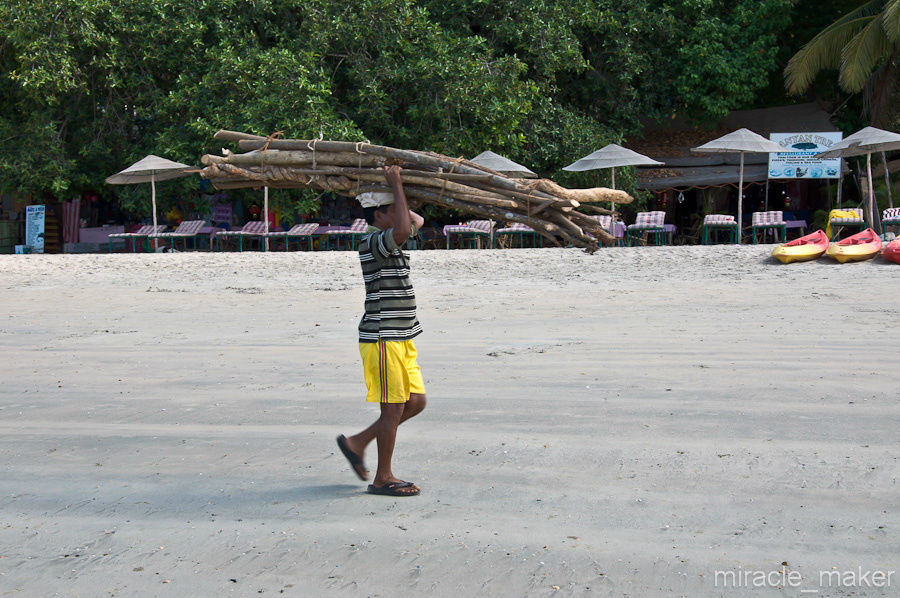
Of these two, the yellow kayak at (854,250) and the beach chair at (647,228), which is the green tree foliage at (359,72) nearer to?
the beach chair at (647,228)

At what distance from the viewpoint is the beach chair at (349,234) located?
65.5 feet

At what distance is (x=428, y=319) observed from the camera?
10367 mm

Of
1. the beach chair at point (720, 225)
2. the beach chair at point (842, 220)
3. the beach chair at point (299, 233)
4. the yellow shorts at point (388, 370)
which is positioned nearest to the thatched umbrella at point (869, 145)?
the beach chair at point (842, 220)

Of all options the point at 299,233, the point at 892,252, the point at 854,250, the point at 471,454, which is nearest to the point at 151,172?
the point at 299,233

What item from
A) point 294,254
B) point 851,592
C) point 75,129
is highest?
point 75,129

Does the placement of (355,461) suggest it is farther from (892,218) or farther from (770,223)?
(770,223)

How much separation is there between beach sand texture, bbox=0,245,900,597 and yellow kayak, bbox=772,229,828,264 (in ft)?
11.4

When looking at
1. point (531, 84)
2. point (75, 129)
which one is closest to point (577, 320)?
point (531, 84)

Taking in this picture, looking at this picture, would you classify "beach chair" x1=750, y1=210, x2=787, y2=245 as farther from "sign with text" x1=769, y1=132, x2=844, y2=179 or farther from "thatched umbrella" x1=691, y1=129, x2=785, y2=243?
"thatched umbrella" x1=691, y1=129, x2=785, y2=243

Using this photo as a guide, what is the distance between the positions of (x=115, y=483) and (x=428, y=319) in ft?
19.3

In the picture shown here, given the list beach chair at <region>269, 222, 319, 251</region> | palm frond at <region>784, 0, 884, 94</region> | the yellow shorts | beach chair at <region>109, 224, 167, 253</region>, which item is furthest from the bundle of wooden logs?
palm frond at <region>784, 0, 884, 94</region>

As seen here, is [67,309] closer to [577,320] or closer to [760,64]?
[577,320]

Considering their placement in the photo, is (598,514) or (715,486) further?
(715,486)

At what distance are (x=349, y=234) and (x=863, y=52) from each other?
11.8 meters
